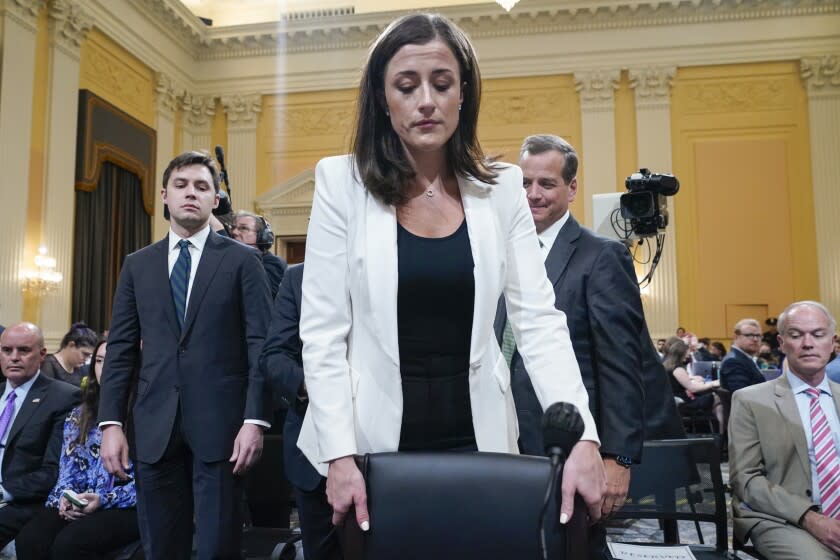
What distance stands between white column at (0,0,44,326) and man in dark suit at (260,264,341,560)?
734 centimetres

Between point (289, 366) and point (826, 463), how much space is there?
1.95m

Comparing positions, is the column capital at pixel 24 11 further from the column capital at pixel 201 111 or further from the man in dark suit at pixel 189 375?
the man in dark suit at pixel 189 375

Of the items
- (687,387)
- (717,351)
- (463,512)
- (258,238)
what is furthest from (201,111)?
(463,512)

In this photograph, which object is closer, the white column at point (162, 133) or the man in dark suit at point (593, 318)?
the man in dark suit at point (593, 318)

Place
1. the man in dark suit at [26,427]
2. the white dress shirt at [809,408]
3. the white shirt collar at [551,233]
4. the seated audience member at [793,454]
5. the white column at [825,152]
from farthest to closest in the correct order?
the white column at [825,152] → the man in dark suit at [26,427] → the white dress shirt at [809,408] → the seated audience member at [793,454] → the white shirt collar at [551,233]

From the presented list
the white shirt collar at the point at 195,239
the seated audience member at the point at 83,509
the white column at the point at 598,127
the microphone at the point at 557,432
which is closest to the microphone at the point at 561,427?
the microphone at the point at 557,432

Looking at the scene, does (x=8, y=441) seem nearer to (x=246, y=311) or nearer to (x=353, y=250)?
(x=246, y=311)

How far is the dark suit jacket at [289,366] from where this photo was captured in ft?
6.86

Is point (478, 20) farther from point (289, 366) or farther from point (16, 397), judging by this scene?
point (289, 366)

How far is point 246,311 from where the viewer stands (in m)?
2.28

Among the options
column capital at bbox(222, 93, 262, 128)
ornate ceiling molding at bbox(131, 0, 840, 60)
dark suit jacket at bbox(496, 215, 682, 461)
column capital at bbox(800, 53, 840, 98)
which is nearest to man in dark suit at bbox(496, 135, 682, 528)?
dark suit jacket at bbox(496, 215, 682, 461)

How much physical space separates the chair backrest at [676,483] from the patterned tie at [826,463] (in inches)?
18.9

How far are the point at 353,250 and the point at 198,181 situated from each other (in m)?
1.29

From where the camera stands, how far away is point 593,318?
72.2 inches
